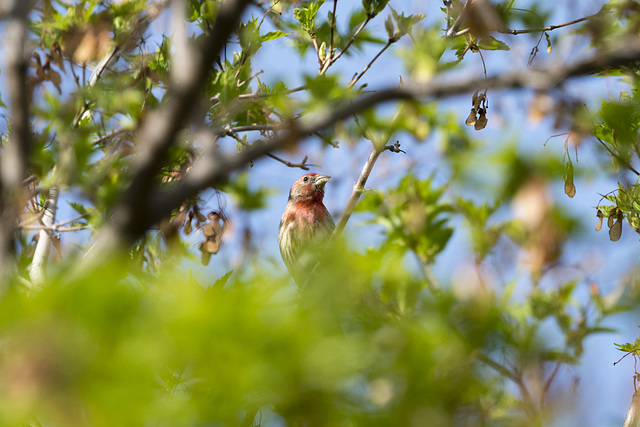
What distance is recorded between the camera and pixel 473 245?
2.13 meters

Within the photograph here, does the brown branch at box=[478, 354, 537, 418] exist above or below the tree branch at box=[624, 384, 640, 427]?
below

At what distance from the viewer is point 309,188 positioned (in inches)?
389

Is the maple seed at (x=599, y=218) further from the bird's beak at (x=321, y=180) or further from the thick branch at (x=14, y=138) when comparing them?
the bird's beak at (x=321, y=180)

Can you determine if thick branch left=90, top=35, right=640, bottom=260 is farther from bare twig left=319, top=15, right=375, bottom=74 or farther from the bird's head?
the bird's head

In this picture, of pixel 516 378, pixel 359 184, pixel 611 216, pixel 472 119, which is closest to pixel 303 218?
pixel 359 184

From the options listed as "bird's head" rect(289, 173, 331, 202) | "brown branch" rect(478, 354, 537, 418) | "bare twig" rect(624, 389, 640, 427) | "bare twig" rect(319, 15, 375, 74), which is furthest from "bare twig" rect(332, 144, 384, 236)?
"bird's head" rect(289, 173, 331, 202)

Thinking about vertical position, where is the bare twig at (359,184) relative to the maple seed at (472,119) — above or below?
below

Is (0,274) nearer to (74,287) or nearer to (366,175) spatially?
(74,287)

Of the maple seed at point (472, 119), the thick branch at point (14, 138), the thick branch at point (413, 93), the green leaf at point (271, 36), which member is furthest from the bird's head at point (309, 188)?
the thick branch at point (413, 93)

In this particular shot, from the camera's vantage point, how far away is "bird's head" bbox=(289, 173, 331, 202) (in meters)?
9.76

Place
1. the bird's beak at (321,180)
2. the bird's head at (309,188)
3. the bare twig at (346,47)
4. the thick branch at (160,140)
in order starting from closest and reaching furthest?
the thick branch at (160,140), the bare twig at (346,47), the bird's beak at (321,180), the bird's head at (309,188)

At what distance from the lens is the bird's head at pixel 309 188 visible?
9.76 m

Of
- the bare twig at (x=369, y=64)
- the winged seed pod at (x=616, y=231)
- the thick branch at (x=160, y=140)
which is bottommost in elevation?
the thick branch at (x=160, y=140)

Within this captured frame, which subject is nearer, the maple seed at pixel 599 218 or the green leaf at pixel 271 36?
the maple seed at pixel 599 218
